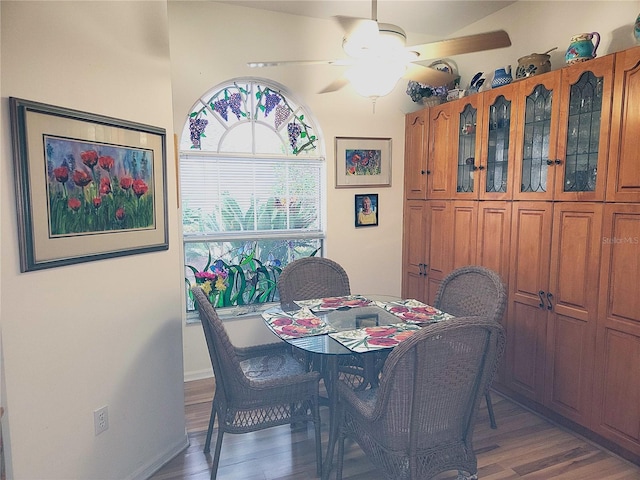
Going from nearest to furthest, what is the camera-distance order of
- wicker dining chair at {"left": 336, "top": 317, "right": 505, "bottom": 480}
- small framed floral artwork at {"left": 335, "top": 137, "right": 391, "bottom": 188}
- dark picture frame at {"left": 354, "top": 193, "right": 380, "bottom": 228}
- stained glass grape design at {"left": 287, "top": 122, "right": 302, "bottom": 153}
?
1. wicker dining chair at {"left": 336, "top": 317, "right": 505, "bottom": 480}
2. stained glass grape design at {"left": 287, "top": 122, "right": 302, "bottom": 153}
3. small framed floral artwork at {"left": 335, "top": 137, "right": 391, "bottom": 188}
4. dark picture frame at {"left": 354, "top": 193, "right": 380, "bottom": 228}

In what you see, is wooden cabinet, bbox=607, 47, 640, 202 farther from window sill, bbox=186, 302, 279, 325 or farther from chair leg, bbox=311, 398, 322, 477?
window sill, bbox=186, 302, 279, 325

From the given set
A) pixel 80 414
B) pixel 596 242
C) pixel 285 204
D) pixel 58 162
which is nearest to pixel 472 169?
pixel 596 242

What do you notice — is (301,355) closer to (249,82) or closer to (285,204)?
(285,204)

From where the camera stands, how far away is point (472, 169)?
3188 mm

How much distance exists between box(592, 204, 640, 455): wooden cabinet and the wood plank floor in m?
0.19

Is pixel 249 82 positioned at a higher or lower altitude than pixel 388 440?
higher

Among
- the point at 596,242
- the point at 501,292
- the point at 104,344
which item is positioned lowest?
the point at 104,344

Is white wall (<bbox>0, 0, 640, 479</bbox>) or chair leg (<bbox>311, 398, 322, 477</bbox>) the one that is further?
chair leg (<bbox>311, 398, 322, 477</bbox>)

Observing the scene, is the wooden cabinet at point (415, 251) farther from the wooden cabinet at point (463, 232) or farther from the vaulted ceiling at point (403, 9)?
the vaulted ceiling at point (403, 9)

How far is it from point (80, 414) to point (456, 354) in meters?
Result: 1.64

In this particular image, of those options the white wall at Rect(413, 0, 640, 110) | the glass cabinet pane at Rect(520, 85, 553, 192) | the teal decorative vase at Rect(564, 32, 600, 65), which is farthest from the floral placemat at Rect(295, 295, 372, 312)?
the white wall at Rect(413, 0, 640, 110)

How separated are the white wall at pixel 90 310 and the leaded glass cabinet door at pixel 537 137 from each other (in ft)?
7.31

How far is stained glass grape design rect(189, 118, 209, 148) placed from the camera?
3.27 meters

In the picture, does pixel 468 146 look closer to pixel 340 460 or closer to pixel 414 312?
pixel 414 312
